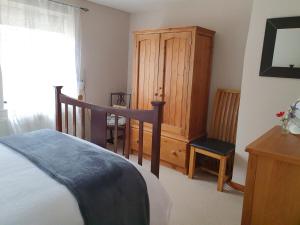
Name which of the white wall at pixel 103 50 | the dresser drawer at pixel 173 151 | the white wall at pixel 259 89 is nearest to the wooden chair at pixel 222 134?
the dresser drawer at pixel 173 151

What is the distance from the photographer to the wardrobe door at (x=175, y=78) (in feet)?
9.09

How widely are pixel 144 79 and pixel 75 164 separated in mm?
1989

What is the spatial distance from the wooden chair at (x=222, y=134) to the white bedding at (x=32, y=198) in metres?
1.84

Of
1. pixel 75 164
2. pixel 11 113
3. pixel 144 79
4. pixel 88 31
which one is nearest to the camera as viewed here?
pixel 75 164

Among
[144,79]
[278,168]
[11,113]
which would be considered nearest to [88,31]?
[144,79]

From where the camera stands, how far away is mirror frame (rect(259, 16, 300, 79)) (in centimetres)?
211

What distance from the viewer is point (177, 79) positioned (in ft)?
9.44

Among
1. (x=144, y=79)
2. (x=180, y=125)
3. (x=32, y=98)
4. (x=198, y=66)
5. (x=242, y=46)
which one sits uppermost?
(x=242, y=46)

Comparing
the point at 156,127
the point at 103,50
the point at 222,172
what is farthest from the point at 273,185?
the point at 103,50

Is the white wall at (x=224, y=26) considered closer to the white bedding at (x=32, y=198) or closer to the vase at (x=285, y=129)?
the vase at (x=285, y=129)

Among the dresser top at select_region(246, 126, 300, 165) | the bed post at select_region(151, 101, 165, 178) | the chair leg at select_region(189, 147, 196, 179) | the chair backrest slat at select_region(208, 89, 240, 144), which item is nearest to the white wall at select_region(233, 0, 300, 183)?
the chair backrest slat at select_region(208, 89, 240, 144)

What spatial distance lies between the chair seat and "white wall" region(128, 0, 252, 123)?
65 cm

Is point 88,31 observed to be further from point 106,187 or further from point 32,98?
point 106,187

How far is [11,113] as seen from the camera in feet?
8.98
